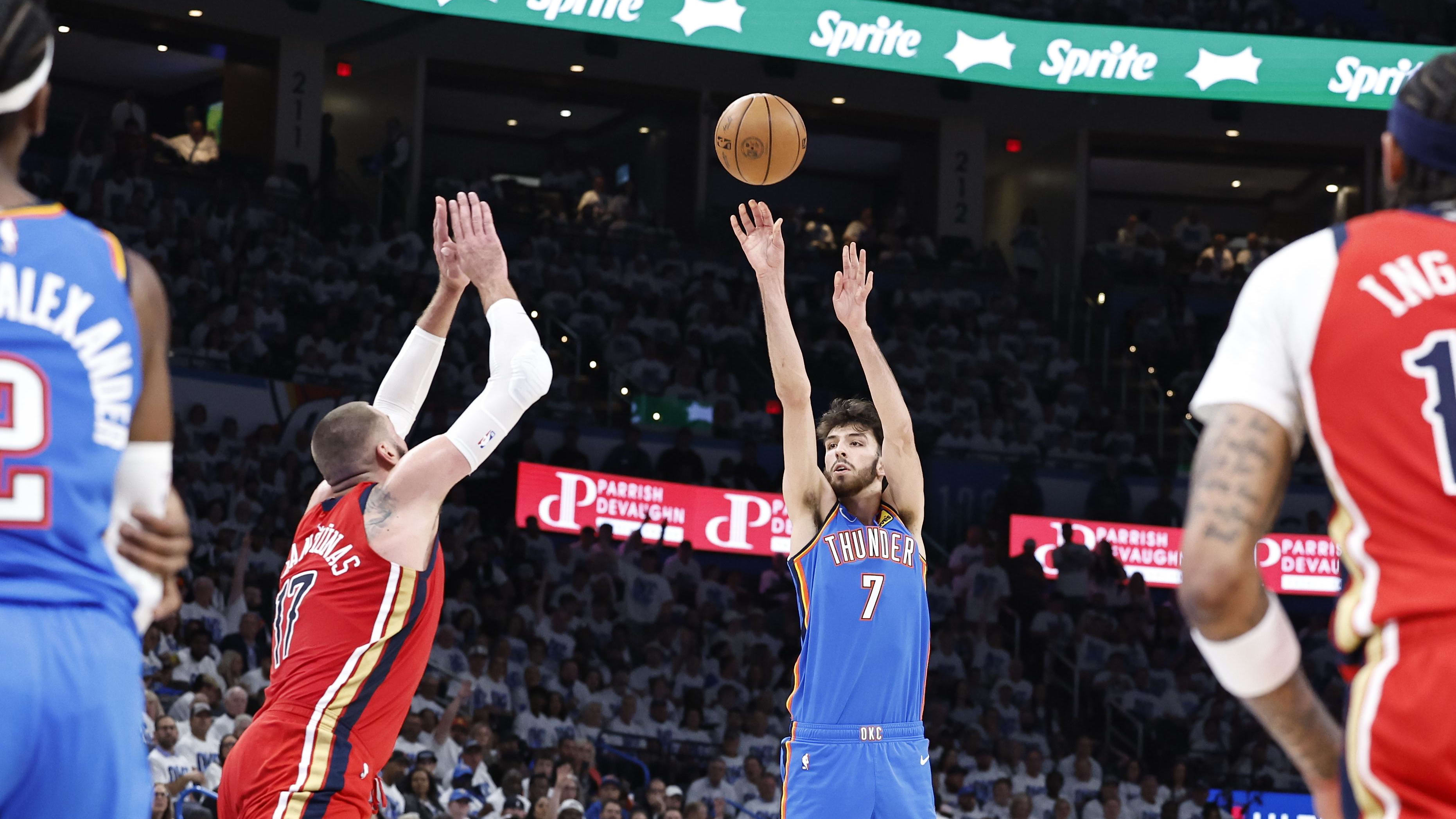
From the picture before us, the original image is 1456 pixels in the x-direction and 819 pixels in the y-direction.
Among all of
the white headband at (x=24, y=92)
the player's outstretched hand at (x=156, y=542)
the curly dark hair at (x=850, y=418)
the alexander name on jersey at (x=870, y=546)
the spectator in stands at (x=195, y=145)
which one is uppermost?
the spectator in stands at (x=195, y=145)

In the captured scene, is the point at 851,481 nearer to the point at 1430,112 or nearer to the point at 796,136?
the point at 796,136

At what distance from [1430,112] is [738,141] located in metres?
5.85

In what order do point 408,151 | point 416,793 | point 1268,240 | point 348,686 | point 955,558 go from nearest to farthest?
1. point 348,686
2. point 416,793
3. point 955,558
4. point 408,151
5. point 1268,240

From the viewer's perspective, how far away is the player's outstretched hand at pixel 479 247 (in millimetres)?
5105

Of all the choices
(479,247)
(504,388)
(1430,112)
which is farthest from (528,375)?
(1430,112)

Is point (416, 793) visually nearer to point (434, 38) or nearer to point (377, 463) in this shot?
point (377, 463)

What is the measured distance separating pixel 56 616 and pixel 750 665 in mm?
12517

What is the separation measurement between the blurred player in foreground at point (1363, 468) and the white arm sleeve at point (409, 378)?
3.77 m

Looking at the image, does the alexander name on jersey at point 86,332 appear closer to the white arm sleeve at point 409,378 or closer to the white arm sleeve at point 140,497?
the white arm sleeve at point 140,497

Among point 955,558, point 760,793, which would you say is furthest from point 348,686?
point 955,558

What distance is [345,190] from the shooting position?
19.6 m

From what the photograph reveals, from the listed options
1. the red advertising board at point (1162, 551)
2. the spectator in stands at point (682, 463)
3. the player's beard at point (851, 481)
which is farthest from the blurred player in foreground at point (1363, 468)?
the red advertising board at point (1162, 551)

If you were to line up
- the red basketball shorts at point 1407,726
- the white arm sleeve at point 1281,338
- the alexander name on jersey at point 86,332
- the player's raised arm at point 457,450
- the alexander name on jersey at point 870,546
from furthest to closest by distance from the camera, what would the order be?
the alexander name on jersey at point 870,546 → the player's raised arm at point 457,450 → the alexander name on jersey at point 86,332 → the white arm sleeve at point 1281,338 → the red basketball shorts at point 1407,726

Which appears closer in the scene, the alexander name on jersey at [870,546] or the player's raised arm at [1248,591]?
the player's raised arm at [1248,591]
